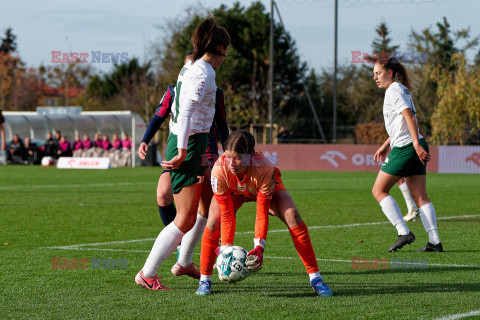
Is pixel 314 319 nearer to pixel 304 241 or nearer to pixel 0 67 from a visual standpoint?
pixel 304 241

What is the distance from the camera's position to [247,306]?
5.02m

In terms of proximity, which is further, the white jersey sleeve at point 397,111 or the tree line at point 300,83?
the tree line at point 300,83

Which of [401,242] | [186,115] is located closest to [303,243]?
[186,115]

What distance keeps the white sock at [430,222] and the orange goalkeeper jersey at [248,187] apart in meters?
3.13

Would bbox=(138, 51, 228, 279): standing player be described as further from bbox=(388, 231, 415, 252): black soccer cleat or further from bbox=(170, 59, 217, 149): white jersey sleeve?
bbox=(388, 231, 415, 252): black soccer cleat

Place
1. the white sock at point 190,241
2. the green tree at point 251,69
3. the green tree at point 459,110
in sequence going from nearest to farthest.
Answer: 1. the white sock at point 190,241
2. the green tree at point 459,110
3. the green tree at point 251,69

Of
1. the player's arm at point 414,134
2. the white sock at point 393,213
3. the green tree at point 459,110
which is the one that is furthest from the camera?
the green tree at point 459,110

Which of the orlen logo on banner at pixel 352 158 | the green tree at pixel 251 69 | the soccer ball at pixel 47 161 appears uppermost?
the green tree at pixel 251 69

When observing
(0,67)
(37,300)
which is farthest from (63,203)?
(0,67)

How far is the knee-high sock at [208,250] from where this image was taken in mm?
5492

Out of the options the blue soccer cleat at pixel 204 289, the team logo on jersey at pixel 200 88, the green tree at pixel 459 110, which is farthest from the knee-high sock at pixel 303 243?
the green tree at pixel 459 110

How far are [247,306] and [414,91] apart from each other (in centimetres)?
415

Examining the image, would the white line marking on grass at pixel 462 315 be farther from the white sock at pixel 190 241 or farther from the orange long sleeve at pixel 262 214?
the white sock at pixel 190 241

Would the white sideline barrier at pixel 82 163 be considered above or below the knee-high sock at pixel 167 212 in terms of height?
below
